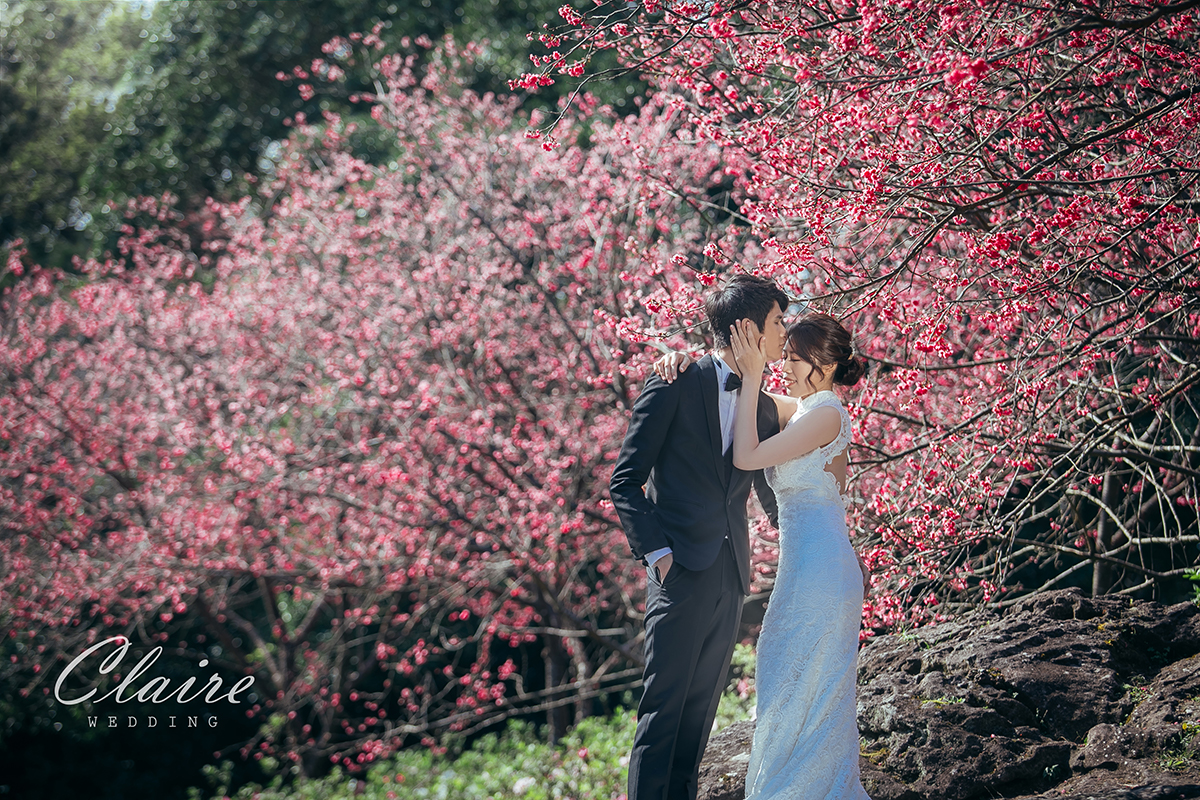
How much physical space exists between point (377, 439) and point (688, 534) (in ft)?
15.3

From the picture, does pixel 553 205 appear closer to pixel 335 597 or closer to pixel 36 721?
pixel 335 597

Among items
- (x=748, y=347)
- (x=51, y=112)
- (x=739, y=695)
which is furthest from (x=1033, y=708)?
(x=51, y=112)

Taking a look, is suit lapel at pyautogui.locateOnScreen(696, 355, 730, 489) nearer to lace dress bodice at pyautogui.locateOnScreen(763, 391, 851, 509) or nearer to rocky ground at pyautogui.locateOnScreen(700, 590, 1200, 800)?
lace dress bodice at pyautogui.locateOnScreen(763, 391, 851, 509)

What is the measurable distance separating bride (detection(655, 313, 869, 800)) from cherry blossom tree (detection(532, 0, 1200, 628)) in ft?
1.70

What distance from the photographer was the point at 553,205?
7758mm

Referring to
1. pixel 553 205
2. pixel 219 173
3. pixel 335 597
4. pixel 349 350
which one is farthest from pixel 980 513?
pixel 219 173

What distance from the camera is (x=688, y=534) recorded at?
2707mm

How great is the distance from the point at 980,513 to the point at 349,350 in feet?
19.2

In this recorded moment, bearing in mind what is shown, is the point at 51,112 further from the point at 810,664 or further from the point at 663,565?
the point at 810,664

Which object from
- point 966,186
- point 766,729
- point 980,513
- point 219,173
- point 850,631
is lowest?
point 766,729

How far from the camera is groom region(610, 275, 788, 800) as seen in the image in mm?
2689

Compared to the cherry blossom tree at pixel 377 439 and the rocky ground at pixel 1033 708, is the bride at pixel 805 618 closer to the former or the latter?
the rocky ground at pixel 1033 708

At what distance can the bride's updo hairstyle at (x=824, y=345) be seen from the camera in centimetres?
304

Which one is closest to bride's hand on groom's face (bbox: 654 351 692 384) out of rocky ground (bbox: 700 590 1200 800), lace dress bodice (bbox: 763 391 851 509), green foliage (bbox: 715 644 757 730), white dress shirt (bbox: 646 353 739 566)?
white dress shirt (bbox: 646 353 739 566)
